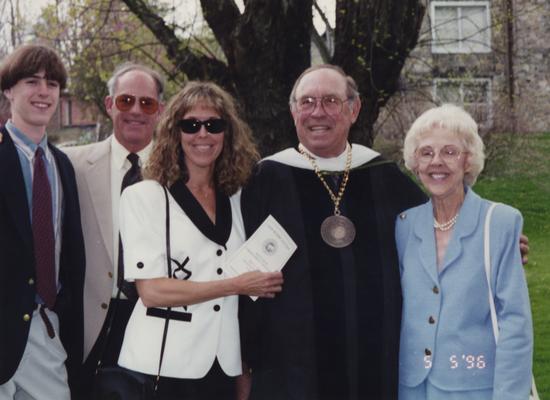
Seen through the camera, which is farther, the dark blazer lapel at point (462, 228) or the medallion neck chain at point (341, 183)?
the medallion neck chain at point (341, 183)

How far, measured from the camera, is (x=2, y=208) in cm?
425

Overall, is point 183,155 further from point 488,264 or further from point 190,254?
point 488,264

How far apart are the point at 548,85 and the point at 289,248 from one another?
1039 inches

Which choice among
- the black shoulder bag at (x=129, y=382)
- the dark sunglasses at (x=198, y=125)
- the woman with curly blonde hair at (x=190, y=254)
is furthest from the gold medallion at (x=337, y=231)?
the black shoulder bag at (x=129, y=382)

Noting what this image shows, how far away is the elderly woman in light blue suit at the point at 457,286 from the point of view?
3.82 metres

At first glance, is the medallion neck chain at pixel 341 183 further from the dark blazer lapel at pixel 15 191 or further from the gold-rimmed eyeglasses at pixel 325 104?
the dark blazer lapel at pixel 15 191

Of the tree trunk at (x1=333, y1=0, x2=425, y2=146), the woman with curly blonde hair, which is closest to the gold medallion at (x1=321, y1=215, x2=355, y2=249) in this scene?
the woman with curly blonde hair

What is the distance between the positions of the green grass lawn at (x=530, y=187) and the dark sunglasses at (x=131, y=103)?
9.47m

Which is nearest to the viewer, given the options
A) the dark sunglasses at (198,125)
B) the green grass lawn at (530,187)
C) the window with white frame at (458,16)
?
the dark sunglasses at (198,125)

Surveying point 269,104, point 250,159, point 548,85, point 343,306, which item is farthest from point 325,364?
point 548,85

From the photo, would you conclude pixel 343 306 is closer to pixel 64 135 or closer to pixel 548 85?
pixel 548 85

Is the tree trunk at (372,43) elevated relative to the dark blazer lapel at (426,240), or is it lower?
elevated

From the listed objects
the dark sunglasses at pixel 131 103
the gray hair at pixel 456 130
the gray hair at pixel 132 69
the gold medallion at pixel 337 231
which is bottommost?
the gold medallion at pixel 337 231

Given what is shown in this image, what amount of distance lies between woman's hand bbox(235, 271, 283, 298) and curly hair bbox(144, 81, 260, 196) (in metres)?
0.50
